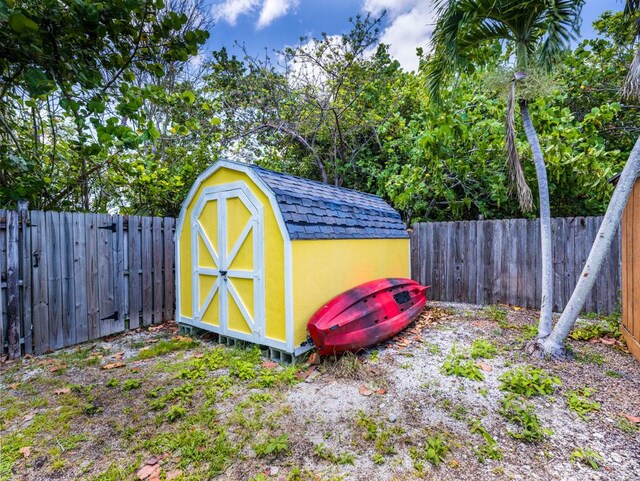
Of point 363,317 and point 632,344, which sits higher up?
point 363,317

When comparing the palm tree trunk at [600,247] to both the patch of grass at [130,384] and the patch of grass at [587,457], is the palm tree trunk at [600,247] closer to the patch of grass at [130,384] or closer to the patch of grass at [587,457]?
the patch of grass at [587,457]

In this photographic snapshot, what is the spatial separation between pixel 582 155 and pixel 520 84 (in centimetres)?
247

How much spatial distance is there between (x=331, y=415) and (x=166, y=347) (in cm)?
297

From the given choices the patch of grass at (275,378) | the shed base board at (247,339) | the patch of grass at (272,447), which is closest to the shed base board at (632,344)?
the shed base board at (247,339)

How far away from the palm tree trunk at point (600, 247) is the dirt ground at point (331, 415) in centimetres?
30

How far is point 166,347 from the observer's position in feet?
14.7

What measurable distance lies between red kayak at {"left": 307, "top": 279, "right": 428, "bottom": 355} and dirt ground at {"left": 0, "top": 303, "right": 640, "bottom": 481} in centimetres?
23

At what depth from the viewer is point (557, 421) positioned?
2.57 meters

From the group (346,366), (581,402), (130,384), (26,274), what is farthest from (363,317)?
(26,274)

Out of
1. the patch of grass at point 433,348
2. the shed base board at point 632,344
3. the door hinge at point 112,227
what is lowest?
the patch of grass at point 433,348

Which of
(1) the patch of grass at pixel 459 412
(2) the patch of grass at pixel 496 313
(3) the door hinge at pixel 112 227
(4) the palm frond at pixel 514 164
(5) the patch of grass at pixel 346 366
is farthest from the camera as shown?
(2) the patch of grass at pixel 496 313

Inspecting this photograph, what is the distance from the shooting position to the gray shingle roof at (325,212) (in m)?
4.00

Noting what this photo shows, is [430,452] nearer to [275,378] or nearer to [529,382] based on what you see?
[529,382]

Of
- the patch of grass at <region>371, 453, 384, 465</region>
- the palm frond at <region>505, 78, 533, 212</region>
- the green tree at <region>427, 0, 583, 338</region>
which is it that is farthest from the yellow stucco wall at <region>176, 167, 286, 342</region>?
the palm frond at <region>505, 78, 533, 212</region>
